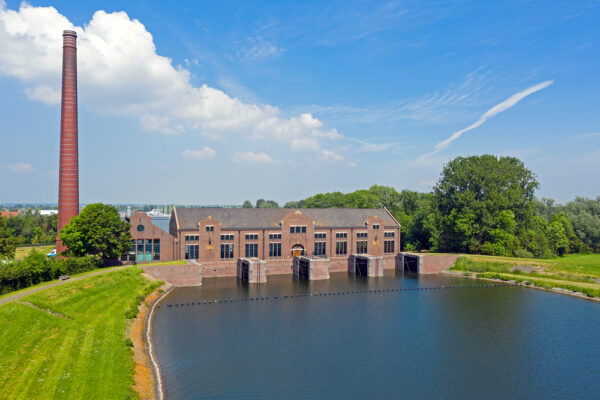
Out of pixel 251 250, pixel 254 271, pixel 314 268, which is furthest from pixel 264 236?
pixel 314 268

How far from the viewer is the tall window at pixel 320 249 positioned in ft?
255

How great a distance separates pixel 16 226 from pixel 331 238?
111027 millimetres

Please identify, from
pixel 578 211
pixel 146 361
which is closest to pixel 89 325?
pixel 146 361

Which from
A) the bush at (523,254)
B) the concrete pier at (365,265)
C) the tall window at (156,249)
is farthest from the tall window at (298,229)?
the bush at (523,254)

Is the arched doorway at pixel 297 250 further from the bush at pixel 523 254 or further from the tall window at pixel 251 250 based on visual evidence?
the bush at pixel 523 254

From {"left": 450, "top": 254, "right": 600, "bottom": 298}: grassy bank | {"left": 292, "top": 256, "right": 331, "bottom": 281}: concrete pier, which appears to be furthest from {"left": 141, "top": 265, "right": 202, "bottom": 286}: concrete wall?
{"left": 450, "top": 254, "right": 600, "bottom": 298}: grassy bank

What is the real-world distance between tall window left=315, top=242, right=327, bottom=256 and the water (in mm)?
21167

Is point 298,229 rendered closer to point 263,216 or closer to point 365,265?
point 263,216

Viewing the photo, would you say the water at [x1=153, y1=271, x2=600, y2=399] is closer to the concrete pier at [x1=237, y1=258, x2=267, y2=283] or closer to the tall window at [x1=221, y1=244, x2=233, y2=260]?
the concrete pier at [x1=237, y1=258, x2=267, y2=283]

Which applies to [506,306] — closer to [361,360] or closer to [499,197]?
[361,360]

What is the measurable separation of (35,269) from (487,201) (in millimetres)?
79336

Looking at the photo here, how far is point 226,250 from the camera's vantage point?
71.1 meters

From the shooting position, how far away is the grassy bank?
62062 millimetres

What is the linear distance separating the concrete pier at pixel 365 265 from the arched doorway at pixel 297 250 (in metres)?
10.0
